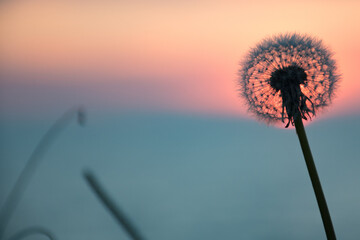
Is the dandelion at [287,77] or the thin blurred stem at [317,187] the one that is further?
the dandelion at [287,77]

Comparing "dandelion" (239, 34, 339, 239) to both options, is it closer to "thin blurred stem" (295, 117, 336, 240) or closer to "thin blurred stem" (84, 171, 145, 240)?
"thin blurred stem" (295, 117, 336, 240)

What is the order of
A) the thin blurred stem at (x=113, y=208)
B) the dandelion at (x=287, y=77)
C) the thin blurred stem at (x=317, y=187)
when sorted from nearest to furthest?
1. the thin blurred stem at (x=113, y=208)
2. the thin blurred stem at (x=317, y=187)
3. the dandelion at (x=287, y=77)

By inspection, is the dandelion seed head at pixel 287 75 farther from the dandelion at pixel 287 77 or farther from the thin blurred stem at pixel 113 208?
the thin blurred stem at pixel 113 208

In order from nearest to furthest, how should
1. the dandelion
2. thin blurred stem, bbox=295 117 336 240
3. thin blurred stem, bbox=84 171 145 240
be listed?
thin blurred stem, bbox=84 171 145 240
thin blurred stem, bbox=295 117 336 240
the dandelion

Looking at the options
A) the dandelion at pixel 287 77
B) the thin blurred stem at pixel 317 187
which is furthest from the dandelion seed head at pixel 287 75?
the thin blurred stem at pixel 317 187

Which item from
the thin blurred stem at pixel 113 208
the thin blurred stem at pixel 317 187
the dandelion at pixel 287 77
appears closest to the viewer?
the thin blurred stem at pixel 113 208

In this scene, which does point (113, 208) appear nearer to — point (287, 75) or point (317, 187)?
point (317, 187)

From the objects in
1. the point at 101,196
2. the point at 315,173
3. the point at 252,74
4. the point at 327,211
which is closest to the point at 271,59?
the point at 252,74

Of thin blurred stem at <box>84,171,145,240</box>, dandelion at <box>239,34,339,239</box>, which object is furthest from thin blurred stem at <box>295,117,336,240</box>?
thin blurred stem at <box>84,171,145,240</box>
